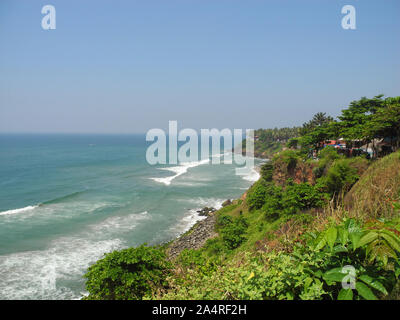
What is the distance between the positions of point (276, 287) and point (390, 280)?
3.91ft

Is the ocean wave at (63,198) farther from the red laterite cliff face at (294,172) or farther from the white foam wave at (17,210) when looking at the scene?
the red laterite cliff face at (294,172)

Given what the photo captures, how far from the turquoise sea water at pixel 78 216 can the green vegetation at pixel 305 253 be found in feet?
27.2

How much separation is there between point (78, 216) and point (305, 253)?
103ft

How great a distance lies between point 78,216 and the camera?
29875 millimetres

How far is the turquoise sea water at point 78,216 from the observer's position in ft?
60.0

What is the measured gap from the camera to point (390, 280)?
8.81 feet

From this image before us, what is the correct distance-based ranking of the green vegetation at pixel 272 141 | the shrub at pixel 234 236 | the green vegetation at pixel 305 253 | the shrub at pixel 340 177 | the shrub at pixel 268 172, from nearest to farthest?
the green vegetation at pixel 305 253 → the shrub at pixel 340 177 → the shrub at pixel 234 236 → the shrub at pixel 268 172 → the green vegetation at pixel 272 141

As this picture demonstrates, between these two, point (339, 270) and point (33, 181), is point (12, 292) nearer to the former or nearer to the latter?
point (339, 270)

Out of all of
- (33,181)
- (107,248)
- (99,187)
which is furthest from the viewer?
(33,181)

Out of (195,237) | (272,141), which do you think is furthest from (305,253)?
(272,141)

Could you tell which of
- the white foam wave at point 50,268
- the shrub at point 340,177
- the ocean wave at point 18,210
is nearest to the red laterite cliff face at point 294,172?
the shrub at point 340,177

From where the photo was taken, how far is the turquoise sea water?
18.3 meters

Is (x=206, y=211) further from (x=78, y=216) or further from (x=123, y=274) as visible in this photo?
(x=123, y=274)

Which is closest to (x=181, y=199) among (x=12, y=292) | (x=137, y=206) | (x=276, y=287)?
(x=137, y=206)
